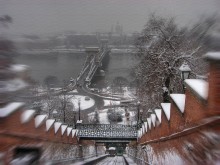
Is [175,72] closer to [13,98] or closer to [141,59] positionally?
[141,59]

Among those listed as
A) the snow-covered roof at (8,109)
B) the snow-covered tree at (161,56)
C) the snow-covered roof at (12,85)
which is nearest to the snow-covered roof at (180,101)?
the snow-covered roof at (8,109)

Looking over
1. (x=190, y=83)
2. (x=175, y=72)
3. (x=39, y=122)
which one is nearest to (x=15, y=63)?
(x=39, y=122)

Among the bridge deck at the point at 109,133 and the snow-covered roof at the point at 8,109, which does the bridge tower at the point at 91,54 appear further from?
the snow-covered roof at the point at 8,109

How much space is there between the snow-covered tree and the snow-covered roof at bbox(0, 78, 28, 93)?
14.4 m

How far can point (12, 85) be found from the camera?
2285 mm

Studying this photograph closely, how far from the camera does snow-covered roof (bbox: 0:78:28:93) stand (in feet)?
7.33

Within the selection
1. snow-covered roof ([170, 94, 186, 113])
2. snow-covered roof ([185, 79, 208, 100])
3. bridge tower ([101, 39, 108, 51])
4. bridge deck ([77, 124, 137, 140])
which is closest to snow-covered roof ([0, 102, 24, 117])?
snow-covered roof ([185, 79, 208, 100])

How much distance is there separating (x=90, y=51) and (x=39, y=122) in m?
69.0

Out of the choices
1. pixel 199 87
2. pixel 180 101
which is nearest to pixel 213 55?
pixel 199 87

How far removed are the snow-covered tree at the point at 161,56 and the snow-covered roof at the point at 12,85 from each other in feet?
47.2

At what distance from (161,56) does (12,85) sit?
50.9 ft

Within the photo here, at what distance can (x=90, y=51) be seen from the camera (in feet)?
238

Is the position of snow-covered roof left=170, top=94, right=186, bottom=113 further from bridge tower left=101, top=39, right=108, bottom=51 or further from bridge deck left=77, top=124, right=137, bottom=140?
bridge tower left=101, top=39, right=108, bottom=51

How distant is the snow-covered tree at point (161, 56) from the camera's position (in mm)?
16938
